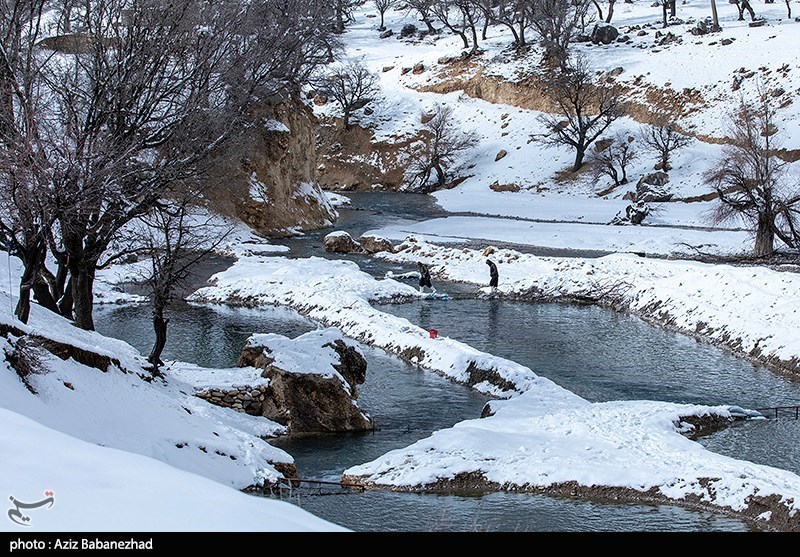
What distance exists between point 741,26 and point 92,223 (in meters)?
75.9

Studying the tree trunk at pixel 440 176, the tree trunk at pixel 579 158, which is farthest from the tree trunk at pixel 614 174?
the tree trunk at pixel 440 176

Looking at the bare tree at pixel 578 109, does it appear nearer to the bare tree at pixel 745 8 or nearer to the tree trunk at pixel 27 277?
the bare tree at pixel 745 8

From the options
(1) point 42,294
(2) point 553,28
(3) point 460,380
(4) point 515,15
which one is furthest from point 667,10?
(1) point 42,294

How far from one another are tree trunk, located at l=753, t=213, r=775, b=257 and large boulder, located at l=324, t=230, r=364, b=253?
1936cm

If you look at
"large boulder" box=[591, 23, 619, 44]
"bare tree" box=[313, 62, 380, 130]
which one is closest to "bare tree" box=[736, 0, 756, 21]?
"large boulder" box=[591, 23, 619, 44]

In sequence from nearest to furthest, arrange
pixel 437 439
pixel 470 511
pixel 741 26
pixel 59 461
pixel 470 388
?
1. pixel 59 461
2. pixel 470 511
3. pixel 437 439
4. pixel 470 388
5. pixel 741 26

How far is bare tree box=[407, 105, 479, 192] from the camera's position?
246 ft

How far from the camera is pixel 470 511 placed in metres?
12.6

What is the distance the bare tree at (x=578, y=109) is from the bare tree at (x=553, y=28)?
2250 millimetres

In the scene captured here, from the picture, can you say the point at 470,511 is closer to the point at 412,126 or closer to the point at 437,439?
the point at 437,439

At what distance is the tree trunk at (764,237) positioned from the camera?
3634cm

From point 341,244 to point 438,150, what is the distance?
34.3 metres

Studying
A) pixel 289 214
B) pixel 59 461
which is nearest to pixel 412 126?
pixel 289 214

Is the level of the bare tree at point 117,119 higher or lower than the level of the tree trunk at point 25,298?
higher
